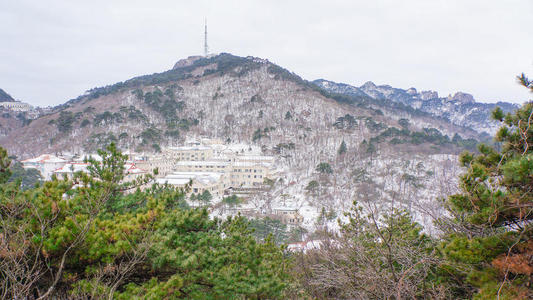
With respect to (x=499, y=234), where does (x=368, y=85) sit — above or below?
above

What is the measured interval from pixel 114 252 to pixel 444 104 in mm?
134365

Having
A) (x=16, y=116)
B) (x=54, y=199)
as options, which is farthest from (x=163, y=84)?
(x=54, y=199)

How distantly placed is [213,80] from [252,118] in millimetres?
25767

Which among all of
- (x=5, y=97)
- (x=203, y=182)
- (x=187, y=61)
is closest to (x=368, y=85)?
(x=187, y=61)

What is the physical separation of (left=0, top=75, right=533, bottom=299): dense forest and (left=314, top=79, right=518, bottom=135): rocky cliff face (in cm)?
9176

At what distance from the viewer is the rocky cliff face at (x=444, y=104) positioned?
9644cm

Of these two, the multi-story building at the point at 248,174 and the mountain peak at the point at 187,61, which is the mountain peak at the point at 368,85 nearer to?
the mountain peak at the point at 187,61

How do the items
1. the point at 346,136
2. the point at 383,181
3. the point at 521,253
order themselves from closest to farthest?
the point at 521,253 < the point at 383,181 < the point at 346,136

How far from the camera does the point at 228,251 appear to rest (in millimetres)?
4879

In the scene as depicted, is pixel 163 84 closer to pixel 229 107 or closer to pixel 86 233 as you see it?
pixel 229 107

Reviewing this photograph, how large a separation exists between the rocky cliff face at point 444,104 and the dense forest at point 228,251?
91763mm

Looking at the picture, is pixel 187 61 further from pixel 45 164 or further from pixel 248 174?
pixel 248 174

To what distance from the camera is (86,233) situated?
350 centimetres

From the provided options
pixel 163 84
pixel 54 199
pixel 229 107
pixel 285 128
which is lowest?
pixel 54 199
